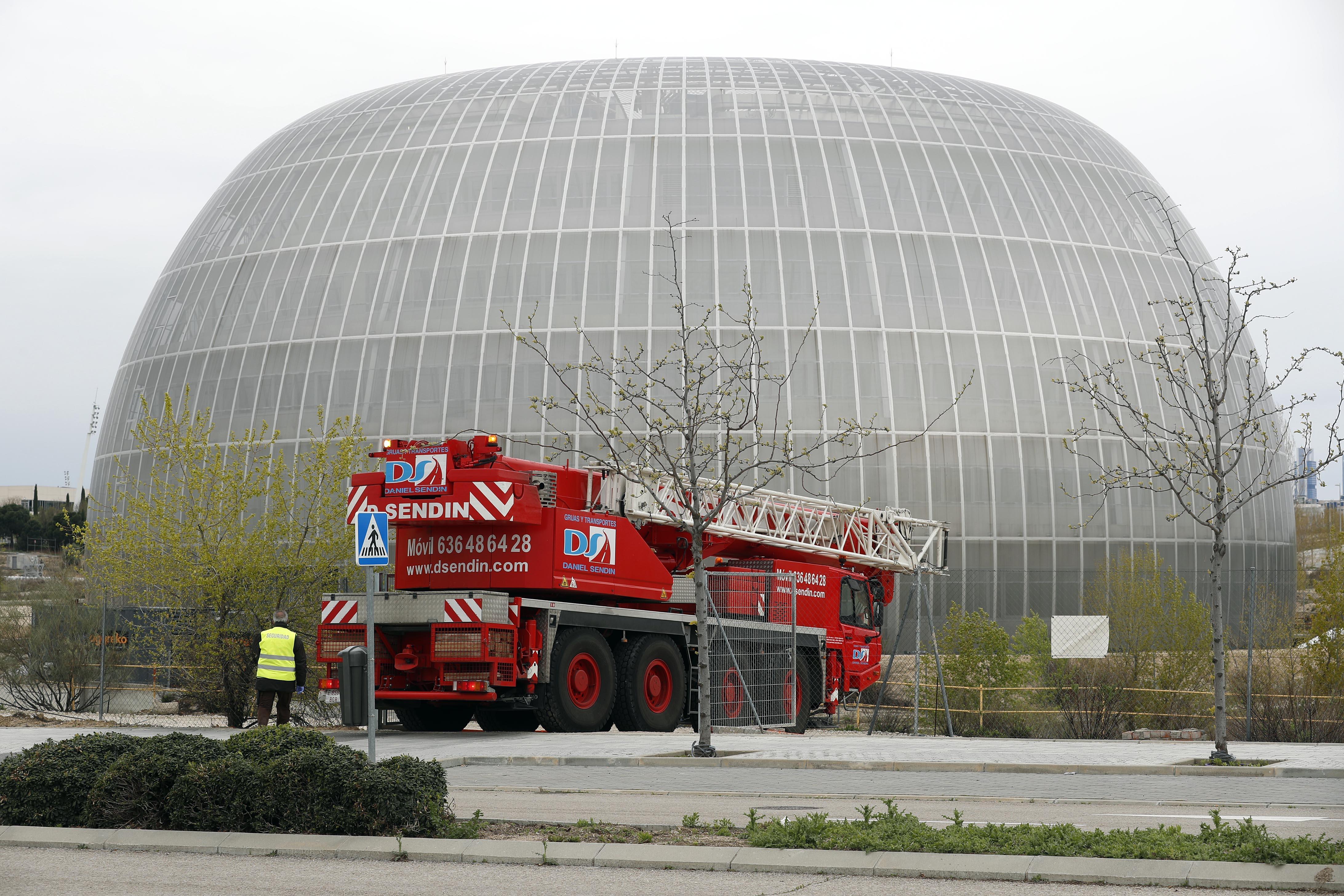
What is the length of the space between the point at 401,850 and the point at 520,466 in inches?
473

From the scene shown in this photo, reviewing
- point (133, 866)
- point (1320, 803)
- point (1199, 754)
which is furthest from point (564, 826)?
point (1199, 754)

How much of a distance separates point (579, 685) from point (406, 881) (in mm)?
12392

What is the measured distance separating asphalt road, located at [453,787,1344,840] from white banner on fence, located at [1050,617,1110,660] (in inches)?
749

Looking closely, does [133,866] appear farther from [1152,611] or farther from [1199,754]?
[1152,611]

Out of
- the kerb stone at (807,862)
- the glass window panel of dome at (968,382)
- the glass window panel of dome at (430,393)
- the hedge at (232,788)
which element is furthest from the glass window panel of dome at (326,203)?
the kerb stone at (807,862)

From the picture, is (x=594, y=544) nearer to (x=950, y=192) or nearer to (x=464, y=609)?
(x=464, y=609)

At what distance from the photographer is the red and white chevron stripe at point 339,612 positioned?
20.7 meters

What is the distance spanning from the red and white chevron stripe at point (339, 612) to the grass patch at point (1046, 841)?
11.8 metres

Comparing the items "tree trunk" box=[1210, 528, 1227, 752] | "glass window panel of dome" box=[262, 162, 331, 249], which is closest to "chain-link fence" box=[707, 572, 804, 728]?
"tree trunk" box=[1210, 528, 1227, 752]

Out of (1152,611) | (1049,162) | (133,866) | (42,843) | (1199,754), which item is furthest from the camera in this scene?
(1049,162)

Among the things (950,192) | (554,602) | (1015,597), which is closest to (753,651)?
(554,602)

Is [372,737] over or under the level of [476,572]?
under

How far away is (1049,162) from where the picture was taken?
4275 centimetres

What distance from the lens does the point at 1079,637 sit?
3309 cm
